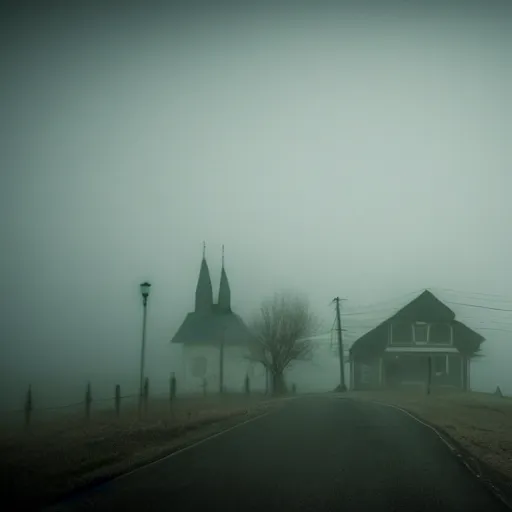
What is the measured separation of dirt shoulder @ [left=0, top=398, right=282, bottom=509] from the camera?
1048 centimetres

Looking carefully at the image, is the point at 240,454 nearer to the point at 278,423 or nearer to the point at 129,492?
the point at 129,492

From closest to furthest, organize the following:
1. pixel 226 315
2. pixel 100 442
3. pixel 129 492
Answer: pixel 129 492
pixel 100 442
pixel 226 315

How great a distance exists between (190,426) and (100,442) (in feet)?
18.3

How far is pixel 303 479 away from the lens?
35.3 feet

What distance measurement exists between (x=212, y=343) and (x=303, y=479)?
2454 inches

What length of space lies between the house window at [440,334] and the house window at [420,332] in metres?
0.44

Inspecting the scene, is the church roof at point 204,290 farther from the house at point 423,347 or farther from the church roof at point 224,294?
the house at point 423,347

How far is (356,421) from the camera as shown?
22438mm

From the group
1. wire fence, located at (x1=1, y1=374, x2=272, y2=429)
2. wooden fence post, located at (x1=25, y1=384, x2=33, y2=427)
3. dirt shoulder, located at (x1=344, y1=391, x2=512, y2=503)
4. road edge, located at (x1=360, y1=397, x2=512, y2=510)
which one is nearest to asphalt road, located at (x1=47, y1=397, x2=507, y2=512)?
road edge, located at (x1=360, y1=397, x2=512, y2=510)

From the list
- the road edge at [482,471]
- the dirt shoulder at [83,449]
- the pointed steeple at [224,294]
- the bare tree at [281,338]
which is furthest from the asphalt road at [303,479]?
the pointed steeple at [224,294]

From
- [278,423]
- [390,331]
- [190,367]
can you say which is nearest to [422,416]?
[278,423]

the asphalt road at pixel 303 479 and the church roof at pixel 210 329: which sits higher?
the church roof at pixel 210 329

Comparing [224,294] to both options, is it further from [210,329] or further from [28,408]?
[28,408]

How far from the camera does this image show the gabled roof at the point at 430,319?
195 ft
